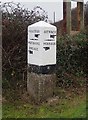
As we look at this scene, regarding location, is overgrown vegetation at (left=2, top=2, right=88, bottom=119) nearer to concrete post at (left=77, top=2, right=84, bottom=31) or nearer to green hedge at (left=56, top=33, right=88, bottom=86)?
green hedge at (left=56, top=33, right=88, bottom=86)

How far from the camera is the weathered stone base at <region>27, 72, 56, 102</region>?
6234 mm

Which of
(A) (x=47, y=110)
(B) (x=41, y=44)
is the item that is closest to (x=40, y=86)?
(A) (x=47, y=110)

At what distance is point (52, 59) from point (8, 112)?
1.48 m

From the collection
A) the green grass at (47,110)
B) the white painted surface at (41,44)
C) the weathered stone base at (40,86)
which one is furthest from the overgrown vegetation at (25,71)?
the white painted surface at (41,44)

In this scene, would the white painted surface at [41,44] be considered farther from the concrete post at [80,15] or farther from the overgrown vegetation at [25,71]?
the concrete post at [80,15]

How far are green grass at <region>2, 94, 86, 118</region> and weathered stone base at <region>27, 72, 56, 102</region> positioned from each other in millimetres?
231

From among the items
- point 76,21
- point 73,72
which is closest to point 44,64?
point 73,72

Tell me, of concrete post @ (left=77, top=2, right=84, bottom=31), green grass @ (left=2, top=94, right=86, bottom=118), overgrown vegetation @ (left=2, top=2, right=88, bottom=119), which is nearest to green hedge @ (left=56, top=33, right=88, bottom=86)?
overgrown vegetation @ (left=2, top=2, right=88, bottom=119)

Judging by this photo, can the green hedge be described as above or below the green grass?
above

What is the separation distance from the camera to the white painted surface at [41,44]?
6.20 m

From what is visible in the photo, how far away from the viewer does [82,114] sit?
5633 millimetres

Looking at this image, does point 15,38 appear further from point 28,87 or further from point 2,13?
point 28,87

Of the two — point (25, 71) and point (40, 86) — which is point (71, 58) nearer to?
point (25, 71)

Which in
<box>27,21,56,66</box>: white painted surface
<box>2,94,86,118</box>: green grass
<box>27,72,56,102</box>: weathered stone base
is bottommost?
<box>2,94,86,118</box>: green grass
